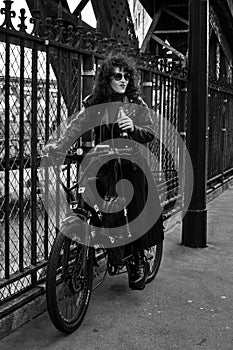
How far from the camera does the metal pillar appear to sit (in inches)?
249

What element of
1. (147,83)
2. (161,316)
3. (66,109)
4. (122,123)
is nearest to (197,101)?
(147,83)

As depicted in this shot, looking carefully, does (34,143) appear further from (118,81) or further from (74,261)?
(74,261)

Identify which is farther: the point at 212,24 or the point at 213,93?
the point at 212,24

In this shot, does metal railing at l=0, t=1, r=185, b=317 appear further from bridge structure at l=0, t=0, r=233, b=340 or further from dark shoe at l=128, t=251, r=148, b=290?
dark shoe at l=128, t=251, r=148, b=290

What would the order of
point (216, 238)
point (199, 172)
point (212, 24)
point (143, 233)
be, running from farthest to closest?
1. point (212, 24)
2. point (216, 238)
3. point (199, 172)
4. point (143, 233)

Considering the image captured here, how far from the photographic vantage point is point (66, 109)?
491cm

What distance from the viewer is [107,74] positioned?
4.29 meters

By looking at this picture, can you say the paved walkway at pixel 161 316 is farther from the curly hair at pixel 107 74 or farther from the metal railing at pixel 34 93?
the curly hair at pixel 107 74

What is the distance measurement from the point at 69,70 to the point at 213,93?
19.2 ft

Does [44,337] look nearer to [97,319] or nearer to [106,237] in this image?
[97,319]

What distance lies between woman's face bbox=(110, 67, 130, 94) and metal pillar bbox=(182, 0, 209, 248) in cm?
217

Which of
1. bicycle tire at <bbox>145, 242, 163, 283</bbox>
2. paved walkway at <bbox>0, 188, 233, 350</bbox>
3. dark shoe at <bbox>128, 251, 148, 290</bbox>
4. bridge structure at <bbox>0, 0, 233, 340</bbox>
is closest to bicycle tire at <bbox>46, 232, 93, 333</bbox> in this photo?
paved walkway at <bbox>0, 188, 233, 350</bbox>

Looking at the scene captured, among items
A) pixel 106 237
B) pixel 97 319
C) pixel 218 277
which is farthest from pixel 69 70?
pixel 218 277

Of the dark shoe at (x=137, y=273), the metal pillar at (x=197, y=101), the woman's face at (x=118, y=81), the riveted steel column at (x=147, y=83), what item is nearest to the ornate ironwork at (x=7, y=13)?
the woman's face at (x=118, y=81)
